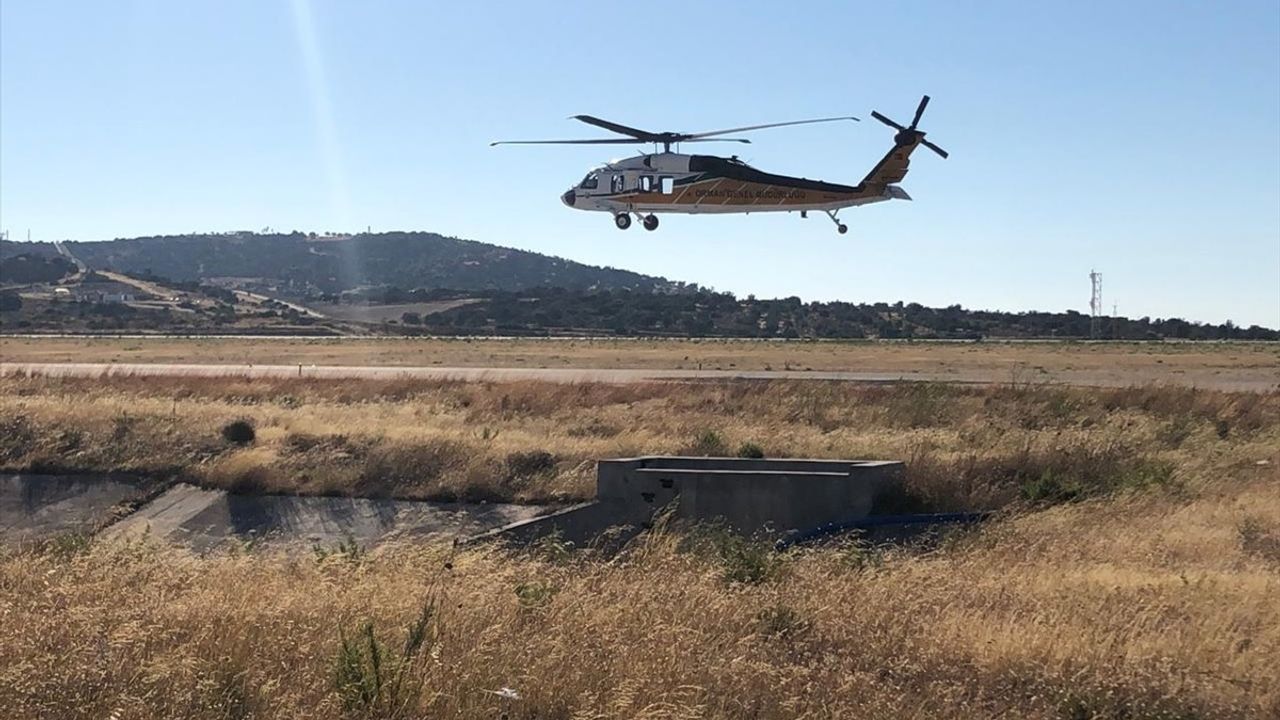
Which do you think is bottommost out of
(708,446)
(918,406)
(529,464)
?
(529,464)

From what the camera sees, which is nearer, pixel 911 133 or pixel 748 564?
pixel 748 564

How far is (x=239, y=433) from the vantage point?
28375mm

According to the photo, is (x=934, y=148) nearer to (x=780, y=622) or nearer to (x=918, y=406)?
(x=918, y=406)

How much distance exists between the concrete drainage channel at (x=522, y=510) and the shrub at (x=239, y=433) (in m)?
2.88

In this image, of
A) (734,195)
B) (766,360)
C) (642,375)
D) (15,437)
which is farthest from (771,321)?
(15,437)

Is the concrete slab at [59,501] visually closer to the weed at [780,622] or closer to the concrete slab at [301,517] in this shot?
the concrete slab at [301,517]

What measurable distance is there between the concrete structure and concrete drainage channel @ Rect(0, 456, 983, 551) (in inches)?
0.8

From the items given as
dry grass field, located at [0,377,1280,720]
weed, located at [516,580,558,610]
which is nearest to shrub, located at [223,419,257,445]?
dry grass field, located at [0,377,1280,720]

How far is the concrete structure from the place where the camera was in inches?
739

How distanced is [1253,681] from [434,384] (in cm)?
Result: 3512

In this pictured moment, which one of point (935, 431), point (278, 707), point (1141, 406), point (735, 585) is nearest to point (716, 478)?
point (735, 585)

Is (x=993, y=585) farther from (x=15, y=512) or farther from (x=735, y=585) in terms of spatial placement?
(x=15, y=512)

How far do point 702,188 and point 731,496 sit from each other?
15.7m

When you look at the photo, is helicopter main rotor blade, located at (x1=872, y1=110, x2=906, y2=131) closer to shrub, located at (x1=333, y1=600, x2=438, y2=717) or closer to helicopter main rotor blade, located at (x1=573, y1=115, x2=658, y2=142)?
helicopter main rotor blade, located at (x1=573, y1=115, x2=658, y2=142)
